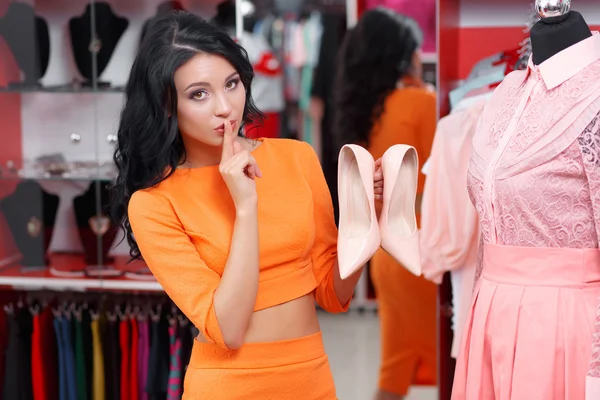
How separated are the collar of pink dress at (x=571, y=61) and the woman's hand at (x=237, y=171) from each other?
64 cm

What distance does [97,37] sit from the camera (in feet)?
11.1

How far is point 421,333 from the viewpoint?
150 inches

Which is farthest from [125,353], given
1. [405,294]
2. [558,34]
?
[558,34]

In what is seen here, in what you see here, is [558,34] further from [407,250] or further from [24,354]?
[24,354]

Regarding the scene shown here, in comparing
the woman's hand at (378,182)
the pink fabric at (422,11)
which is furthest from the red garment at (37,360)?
the pink fabric at (422,11)

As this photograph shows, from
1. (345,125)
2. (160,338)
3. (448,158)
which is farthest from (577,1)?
(160,338)

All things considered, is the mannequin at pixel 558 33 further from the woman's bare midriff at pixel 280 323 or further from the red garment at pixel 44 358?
the red garment at pixel 44 358

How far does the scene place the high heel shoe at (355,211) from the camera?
173 cm

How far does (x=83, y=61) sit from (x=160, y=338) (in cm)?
118

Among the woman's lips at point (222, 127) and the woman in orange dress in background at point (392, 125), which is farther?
the woman in orange dress in background at point (392, 125)

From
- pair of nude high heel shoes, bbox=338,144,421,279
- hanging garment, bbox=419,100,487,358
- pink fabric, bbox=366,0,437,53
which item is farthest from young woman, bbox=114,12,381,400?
pink fabric, bbox=366,0,437,53

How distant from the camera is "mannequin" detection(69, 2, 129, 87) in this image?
3.37 m

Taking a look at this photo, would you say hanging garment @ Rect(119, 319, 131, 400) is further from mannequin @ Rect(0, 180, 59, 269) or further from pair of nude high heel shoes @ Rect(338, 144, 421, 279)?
pair of nude high heel shoes @ Rect(338, 144, 421, 279)

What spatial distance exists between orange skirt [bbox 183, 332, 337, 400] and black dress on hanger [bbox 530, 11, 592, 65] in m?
0.81
